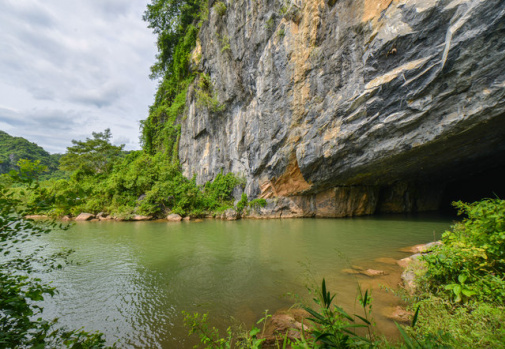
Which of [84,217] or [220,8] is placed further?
[220,8]

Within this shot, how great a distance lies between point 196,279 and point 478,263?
199 inches

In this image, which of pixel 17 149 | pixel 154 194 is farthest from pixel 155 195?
pixel 17 149

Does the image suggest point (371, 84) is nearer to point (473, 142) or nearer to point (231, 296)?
point (473, 142)

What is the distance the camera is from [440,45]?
7.42 metres

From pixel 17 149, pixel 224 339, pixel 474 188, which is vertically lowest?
pixel 224 339

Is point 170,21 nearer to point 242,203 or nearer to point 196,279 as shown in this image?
point 242,203

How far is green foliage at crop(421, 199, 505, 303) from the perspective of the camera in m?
2.59

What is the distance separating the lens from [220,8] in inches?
682

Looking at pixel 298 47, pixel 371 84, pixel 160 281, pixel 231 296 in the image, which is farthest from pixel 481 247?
pixel 298 47

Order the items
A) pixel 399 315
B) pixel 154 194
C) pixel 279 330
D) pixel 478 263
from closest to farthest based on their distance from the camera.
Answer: pixel 478 263
pixel 279 330
pixel 399 315
pixel 154 194

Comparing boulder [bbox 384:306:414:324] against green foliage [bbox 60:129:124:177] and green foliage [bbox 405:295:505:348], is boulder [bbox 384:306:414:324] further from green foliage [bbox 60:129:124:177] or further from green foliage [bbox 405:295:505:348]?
green foliage [bbox 60:129:124:177]

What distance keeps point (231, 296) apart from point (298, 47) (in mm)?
12506

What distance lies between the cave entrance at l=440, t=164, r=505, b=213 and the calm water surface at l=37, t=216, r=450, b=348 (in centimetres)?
1519

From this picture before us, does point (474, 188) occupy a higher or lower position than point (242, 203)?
higher
